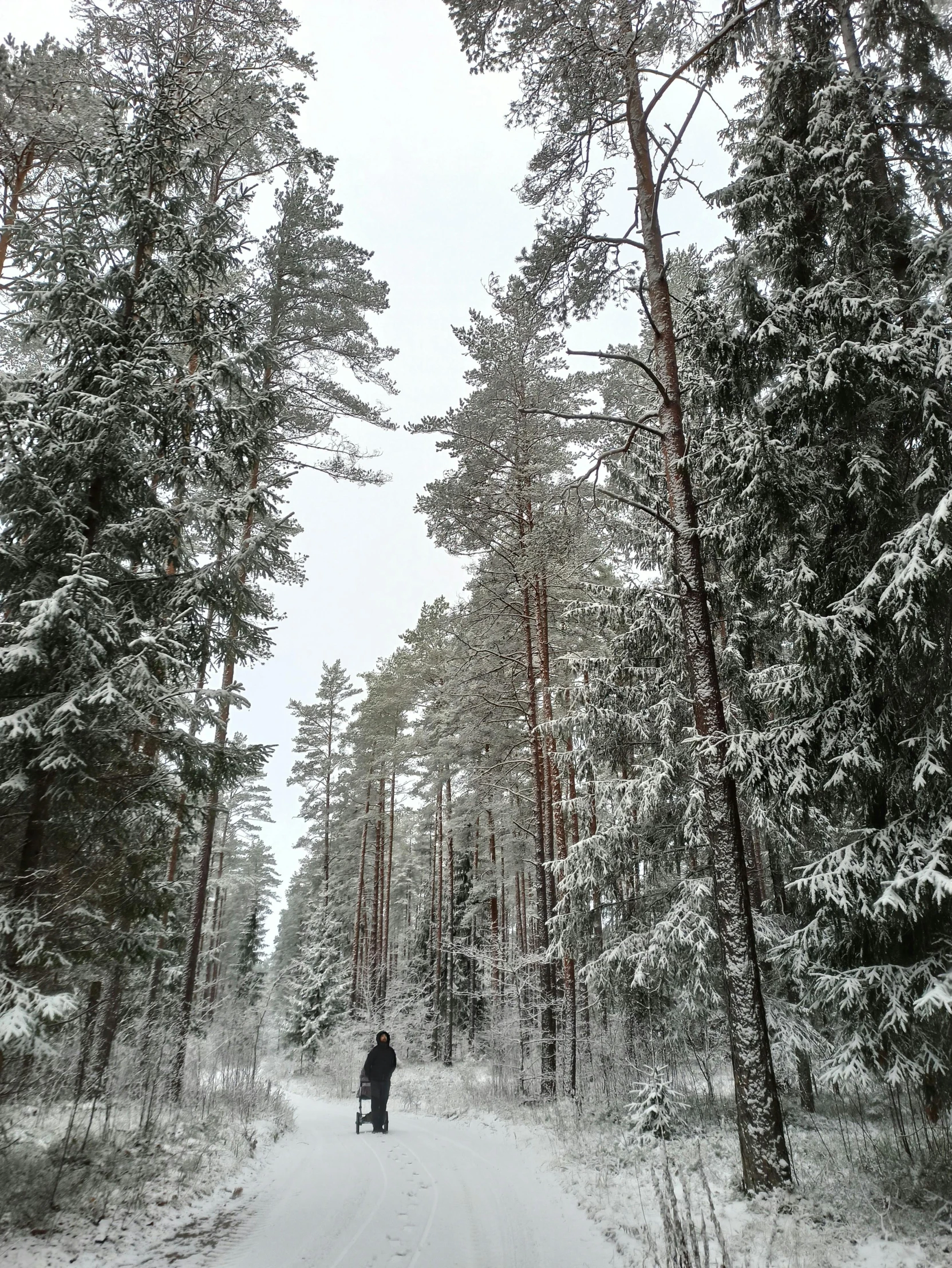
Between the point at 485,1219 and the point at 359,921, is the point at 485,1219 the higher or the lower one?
the lower one

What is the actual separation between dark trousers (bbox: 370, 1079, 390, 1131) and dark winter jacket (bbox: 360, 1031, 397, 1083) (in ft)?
0.11

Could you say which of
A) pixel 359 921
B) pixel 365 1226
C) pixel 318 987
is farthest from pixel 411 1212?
pixel 359 921

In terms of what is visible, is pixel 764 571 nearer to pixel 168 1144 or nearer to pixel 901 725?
pixel 901 725

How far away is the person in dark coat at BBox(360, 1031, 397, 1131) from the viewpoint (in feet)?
35.7

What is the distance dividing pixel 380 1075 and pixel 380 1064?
221mm

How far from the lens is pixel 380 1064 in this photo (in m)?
11.1

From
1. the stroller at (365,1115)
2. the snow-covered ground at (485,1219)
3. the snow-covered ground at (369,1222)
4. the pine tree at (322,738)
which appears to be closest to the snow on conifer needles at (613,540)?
the snow-covered ground at (485,1219)

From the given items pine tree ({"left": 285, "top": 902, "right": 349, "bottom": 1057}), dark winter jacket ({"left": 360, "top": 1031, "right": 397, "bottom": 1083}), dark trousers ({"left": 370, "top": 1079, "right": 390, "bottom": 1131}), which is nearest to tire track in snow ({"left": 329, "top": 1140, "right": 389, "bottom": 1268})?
dark winter jacket ({"left": 360, "top": 1031, "right": 397, "bottom": 1083})

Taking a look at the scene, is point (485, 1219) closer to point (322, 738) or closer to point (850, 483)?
point (850, 483)

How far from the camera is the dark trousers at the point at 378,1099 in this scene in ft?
35.6

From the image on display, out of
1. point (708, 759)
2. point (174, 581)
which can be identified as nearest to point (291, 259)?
point (174, 581)

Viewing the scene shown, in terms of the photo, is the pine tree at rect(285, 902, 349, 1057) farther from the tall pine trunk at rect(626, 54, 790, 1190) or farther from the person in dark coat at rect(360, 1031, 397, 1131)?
the tall pine trunk at rect(626, 54, 790, 1190)

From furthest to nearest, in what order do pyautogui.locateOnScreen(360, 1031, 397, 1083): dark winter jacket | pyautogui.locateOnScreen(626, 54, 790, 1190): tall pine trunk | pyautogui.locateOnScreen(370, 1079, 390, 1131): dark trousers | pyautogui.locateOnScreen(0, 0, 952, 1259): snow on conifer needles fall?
pyautogui.locateOnScreen(360, 1031, 397, 1083): dark winter jacket
pyautogui.locateOnScreen(370, 1079, 390, 1131): dark trousers
pyautogui.locateOnScreen(626, 54, 790, 1190): tall pine trunk
pyautogui.locateOnScreen(0, 0, 952, 1259): snow on conifer needles

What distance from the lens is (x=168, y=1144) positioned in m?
7.33
